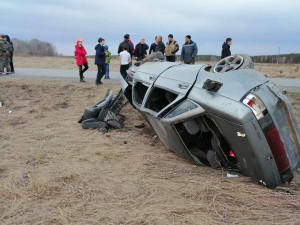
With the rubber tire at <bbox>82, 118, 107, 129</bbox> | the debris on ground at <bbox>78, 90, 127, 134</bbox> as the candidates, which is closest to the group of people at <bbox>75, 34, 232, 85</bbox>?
the debris on ground at <bbox>78, 90, 127, 134</bbox>

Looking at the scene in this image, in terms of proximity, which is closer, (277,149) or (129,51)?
(277,149)

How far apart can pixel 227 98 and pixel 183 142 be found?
3.22ft

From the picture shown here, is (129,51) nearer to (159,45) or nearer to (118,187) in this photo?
(159,45)

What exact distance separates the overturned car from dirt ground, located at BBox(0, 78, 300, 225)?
225 mm

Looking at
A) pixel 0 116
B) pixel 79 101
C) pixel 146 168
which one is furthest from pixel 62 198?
pixel 79 101

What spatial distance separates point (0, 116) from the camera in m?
7.75

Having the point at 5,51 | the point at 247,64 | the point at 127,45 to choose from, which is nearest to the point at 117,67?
the point at 5,51

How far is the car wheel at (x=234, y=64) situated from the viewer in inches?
157

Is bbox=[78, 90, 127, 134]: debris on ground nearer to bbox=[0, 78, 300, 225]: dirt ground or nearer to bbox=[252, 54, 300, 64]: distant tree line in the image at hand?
bbox=[0, 78, 300, 225]: dirt ground

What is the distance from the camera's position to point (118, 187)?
11.7 ft

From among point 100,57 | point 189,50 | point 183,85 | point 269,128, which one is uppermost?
point 189,50

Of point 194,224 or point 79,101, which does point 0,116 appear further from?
point 194,224

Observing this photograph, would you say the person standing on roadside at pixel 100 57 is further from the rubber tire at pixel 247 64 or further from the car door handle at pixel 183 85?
the rubber tire at pixel 247 64

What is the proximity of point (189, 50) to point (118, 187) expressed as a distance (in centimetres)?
806
